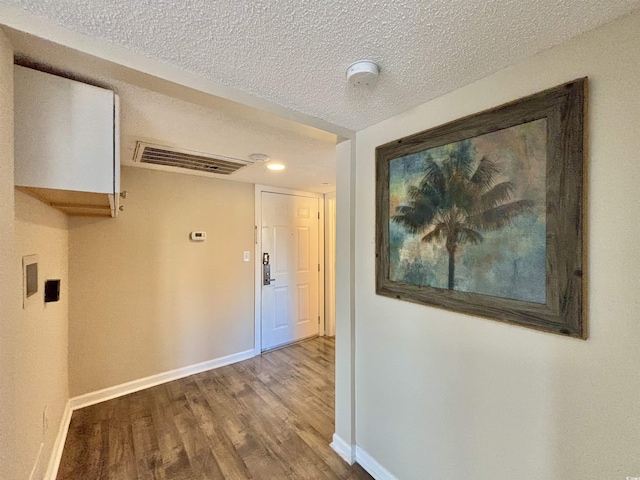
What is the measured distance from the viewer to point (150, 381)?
2639 millimetres

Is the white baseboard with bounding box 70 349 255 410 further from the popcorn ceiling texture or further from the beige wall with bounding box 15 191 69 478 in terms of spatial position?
the popcorn ceiling texture

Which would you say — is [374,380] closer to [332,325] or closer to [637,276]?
[637,276]

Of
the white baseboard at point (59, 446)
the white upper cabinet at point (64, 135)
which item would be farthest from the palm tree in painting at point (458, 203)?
the white baseboard at point (59, 446)

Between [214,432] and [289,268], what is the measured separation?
6.69ft

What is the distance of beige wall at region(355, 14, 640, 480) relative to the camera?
0.85m

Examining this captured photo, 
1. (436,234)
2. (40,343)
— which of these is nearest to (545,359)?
(436,234)

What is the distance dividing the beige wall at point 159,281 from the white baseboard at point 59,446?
0.23 m

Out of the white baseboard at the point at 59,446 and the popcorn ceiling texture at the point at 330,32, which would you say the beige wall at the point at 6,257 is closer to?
the popcorn ceiling texture at the point at 330,32

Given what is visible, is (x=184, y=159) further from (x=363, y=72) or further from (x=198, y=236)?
(x=363, y=72)

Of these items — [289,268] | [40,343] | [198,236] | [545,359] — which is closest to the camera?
[545,359]

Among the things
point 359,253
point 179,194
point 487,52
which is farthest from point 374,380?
point 179,194

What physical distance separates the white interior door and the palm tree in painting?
2.31m

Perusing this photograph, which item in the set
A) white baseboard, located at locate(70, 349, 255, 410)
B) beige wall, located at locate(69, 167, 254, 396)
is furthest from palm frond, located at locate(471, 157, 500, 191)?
white baseboard, located at locate(70, 349, 255, 410)

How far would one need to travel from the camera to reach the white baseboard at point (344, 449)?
5.76ft
